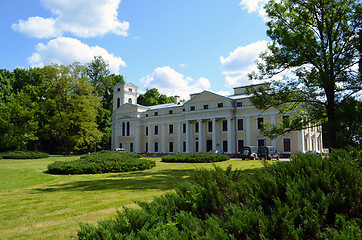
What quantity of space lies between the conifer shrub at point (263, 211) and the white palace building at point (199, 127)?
3695cm

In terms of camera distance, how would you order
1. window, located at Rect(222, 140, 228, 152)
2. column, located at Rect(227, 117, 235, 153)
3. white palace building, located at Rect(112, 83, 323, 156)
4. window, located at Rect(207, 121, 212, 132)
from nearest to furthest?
white palace building, located at Rect(112, 83, 323, 156)
column, located at Rect(227, 117, 235, 153)
window, located at Rect(222, 140, 228, 152)
window, located at Rect(207, 121, 212, 132)

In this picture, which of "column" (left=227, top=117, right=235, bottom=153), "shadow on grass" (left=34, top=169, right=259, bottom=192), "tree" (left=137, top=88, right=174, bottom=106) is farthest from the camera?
"tree" (left=137, top=88, right=174, bottom=106)

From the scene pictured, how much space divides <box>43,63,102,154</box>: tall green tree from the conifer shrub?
138 ft

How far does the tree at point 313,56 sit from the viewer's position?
14.0m

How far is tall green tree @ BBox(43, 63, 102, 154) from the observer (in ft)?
143

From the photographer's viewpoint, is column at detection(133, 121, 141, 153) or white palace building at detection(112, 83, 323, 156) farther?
column at detection(133, 121, 141, 153)

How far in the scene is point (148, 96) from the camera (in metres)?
74.4

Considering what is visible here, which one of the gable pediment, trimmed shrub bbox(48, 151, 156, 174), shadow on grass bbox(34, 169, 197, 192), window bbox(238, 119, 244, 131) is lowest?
shadow on grass bbox(34, 169, 197, 192)

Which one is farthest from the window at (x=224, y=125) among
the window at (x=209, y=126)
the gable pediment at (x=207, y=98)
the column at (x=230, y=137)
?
the gable pediment at (x=207, y=98)

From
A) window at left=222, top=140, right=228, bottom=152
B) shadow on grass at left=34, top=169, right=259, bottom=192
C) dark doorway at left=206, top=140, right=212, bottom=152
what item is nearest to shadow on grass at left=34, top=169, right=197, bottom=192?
shadow on grass at left=34, top=169, right=259, bottom=192

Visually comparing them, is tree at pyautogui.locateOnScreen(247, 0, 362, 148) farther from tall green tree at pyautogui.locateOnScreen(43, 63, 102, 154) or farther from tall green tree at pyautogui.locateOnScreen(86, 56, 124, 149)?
tall green tree at pyautogui.locateOnScreen(86, 56, 124, 149)

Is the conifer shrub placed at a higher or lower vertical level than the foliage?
higher

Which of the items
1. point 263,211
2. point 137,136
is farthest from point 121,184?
point 137,136

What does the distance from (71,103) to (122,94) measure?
18.0 m
